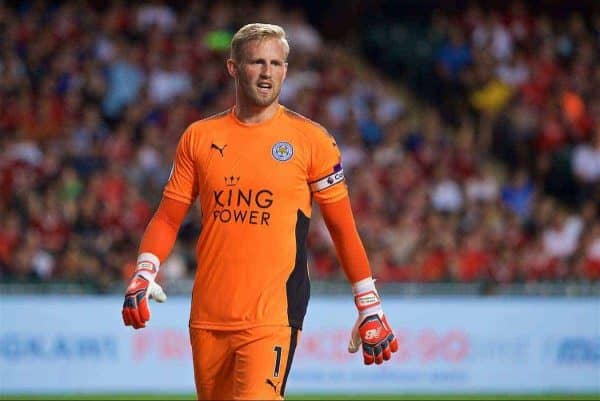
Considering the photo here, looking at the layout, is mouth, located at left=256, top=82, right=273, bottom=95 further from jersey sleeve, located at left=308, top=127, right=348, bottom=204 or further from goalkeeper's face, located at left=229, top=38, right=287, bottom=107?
jersey sleeve, located at left=308, top=127, right=348, bottom=204

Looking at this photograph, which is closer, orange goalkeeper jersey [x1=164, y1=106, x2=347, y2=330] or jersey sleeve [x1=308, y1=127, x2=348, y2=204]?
orange goalkeeper jersey [x1=164, y1=106, x2=347, y2=330]

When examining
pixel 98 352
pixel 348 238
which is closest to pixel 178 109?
pixel 98 352

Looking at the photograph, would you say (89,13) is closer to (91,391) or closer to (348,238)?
(91,391)

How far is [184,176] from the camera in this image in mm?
6047

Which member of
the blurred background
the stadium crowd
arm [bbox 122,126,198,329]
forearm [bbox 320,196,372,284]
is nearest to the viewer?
arm [bbox 122,126,198,329]

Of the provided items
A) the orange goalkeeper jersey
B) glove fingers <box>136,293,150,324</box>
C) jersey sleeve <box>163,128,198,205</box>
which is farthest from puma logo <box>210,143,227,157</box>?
glove fingers <box>136,293,150,324</box>

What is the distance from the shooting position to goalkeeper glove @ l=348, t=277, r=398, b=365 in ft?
19.6

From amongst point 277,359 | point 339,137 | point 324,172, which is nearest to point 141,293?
point 277,359

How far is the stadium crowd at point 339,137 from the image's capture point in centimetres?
1379

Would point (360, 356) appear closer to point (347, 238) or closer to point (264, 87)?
point (347, 238)

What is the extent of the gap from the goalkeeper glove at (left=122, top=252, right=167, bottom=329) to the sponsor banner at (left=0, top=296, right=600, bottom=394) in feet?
22.3

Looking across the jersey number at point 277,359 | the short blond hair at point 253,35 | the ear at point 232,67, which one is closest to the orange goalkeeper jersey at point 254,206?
the jersey number at point 277,359

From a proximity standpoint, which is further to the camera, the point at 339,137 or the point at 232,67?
the point at 339,137

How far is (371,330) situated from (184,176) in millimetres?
1197
